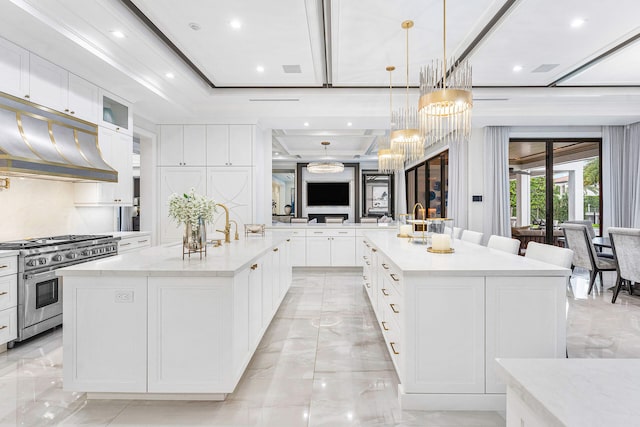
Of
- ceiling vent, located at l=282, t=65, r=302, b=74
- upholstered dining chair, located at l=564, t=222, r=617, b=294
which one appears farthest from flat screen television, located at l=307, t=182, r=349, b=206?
upholstered dining chair, located at l=564, t=222, r=617, b=294

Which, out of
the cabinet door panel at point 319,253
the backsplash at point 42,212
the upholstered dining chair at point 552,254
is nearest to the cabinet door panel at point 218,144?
the backsplash at point 42,212

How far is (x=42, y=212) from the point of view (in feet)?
11.9

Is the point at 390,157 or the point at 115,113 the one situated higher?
the point at 115,113

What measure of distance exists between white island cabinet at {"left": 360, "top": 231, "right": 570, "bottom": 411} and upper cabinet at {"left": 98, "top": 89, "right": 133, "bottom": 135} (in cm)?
393

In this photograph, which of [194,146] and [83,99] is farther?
[194,146]

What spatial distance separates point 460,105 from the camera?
8.34ft

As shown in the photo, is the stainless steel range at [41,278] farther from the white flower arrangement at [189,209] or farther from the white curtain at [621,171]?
the white curtain at [621,171]

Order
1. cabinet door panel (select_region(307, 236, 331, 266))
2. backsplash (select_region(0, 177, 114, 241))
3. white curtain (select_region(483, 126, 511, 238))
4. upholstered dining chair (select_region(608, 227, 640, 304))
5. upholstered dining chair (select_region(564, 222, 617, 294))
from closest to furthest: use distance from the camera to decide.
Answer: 1. backsplash (select_region(0, 177, 114, 241))
2. upholstered dining chair (select_region(608, 227, 640, 304))
3. upholstered dining chair (select_region(564, 222, 617, 294))
4. white curtain (select_region(483, 126, 511, 238))
5. cabinet door panel (select_region(307, 236, 331, 266))

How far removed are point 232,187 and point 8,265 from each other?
10.6 feet

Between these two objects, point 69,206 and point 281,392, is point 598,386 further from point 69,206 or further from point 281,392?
point 69,206

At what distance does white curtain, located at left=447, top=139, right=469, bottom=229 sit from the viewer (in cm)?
614

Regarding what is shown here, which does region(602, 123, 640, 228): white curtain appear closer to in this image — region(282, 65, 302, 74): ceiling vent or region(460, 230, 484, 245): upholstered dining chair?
region(460, 230, 484, 245): upholstered dining chair

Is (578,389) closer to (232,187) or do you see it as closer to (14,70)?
(14,70)

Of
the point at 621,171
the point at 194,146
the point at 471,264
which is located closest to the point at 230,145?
the point at 194,146
